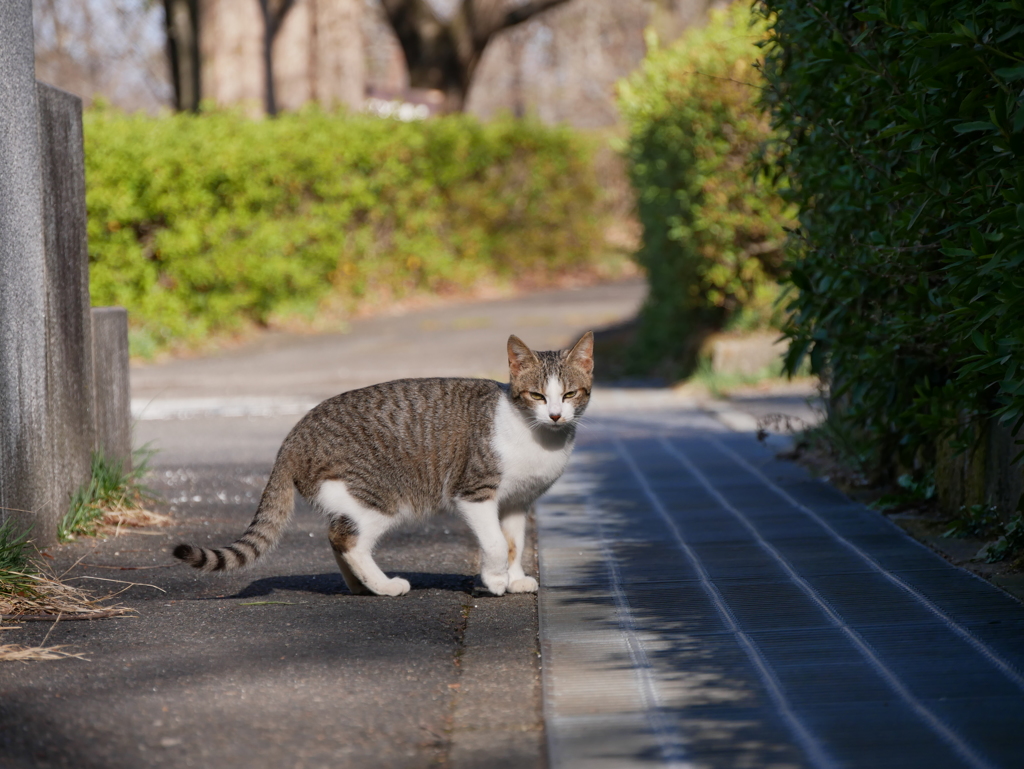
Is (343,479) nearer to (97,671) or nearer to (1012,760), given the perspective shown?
(97,671)

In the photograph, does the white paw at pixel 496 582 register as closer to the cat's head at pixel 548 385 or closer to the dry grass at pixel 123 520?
the cat's head at pixel 548 385

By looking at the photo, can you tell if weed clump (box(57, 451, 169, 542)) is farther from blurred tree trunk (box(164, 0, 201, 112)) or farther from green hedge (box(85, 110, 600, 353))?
blurred tree trunk (box(164, 0, 201, 112))

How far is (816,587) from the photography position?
4484 millimetres

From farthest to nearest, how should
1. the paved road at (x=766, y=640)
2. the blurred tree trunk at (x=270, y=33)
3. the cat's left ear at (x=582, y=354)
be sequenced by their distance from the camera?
1. the blurred tree trunk at (x=270, y=33)
2. the cat's left ear at (x=582, y=354)
3. the paved road at (x=766, y=640)

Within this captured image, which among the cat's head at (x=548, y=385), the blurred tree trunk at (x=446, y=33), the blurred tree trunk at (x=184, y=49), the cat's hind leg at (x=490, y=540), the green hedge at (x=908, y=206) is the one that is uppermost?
the blurred tree trunk at (x=446, y=33)

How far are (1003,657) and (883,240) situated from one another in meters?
1.93

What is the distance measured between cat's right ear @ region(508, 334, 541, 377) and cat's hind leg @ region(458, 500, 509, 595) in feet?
1.86

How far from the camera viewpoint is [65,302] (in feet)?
18.5

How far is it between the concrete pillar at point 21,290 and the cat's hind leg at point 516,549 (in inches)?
83.7

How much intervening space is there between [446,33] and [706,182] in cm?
1594

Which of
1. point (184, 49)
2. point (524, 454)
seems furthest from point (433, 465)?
point (184, 49)

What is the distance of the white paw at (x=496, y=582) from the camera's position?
461 centimetres

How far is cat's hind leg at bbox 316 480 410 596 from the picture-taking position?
15.0 ft

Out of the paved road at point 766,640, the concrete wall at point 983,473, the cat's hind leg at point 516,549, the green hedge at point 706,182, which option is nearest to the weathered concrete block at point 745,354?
the green hedge at point 706,182
